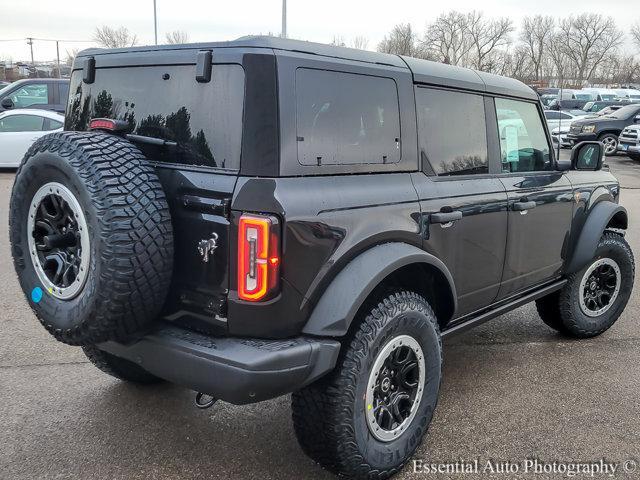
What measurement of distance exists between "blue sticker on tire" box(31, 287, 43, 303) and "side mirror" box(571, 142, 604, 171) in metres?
3.48

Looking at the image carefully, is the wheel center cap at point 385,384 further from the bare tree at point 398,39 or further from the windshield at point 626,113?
the bare tree at point 398,39

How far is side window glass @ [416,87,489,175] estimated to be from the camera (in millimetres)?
3059

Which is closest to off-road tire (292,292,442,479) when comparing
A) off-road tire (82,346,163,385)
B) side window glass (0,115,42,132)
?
off-road tire (82,346,163,385)

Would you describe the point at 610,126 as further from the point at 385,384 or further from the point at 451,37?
the point at 451,37

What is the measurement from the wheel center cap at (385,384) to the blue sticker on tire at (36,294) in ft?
5.07

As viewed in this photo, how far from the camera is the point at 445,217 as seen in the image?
3.00 m

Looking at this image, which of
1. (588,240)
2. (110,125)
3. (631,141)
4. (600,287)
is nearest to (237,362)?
(110,125)

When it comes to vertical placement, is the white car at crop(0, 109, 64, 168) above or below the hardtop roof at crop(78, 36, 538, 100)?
below

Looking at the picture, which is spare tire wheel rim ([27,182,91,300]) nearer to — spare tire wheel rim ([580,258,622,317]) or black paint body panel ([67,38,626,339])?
black paint body panel ([67,38,626,339])

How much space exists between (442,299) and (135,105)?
185 cm

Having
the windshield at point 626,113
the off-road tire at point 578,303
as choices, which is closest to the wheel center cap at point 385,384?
the off-road tire at point 578,303

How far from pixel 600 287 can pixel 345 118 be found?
301cm

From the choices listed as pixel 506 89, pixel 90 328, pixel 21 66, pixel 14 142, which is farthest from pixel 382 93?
pixel 21 66

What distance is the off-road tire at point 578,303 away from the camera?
438cm
